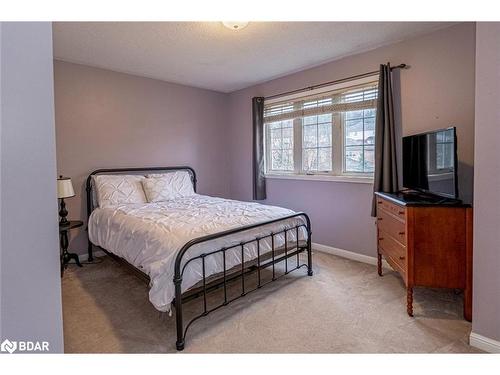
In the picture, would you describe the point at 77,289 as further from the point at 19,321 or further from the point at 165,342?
the point at 19,321

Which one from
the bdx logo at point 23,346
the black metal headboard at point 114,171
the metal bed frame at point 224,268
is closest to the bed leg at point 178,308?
the metal bed frame at point 224,268

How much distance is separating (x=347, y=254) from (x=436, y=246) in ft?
4.56

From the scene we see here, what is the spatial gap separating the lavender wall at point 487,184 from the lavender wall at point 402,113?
851 mm

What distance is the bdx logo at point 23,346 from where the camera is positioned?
2.72 ft

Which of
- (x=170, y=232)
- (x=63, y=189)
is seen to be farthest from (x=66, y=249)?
(x=170, y=232)

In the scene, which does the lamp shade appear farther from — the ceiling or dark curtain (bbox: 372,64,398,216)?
dark curtain (bbox: 372,64,398,216)

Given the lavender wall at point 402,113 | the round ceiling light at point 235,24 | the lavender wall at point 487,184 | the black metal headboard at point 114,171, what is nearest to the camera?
the lavender wall at point 487,184

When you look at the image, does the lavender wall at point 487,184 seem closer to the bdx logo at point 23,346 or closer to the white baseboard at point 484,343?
the white baseboard at point 484,343

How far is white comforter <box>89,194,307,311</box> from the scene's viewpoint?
6.22 feet

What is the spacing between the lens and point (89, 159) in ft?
11.4

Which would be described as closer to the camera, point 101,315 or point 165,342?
point 165,342

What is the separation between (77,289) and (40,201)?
2.31 m
